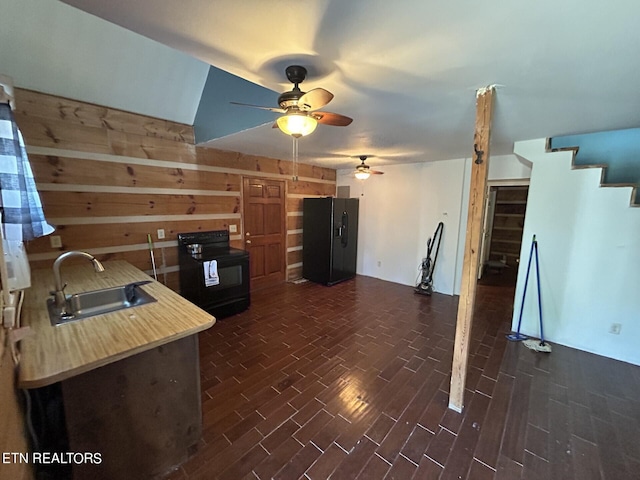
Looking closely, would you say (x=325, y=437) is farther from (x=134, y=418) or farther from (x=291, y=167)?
(x=291, y=167)

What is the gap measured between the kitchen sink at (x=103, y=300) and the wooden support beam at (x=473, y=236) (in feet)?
7.30

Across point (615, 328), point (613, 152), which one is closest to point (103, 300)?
point (615, 328)

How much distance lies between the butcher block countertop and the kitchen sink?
0.06 m

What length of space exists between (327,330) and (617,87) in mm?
3139

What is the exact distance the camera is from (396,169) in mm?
4965

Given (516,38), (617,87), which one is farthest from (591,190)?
(516,38)

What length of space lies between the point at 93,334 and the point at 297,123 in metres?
1.60

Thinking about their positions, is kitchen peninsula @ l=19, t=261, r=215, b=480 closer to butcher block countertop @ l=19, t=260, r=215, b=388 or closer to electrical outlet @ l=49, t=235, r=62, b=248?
butcher block countertop @ l=19, t=260, r=215, b=388

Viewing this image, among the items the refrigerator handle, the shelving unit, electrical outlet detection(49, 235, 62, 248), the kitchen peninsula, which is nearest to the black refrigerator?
the refrigerator handle

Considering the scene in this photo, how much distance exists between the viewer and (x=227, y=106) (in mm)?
2623

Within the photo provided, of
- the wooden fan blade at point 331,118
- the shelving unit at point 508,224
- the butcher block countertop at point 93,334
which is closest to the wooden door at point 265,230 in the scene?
the butcher block countertop at point 93,334

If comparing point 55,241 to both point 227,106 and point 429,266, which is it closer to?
point 227,106

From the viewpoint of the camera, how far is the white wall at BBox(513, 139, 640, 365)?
8.59 ft

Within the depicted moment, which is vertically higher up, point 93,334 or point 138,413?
point 93,334
